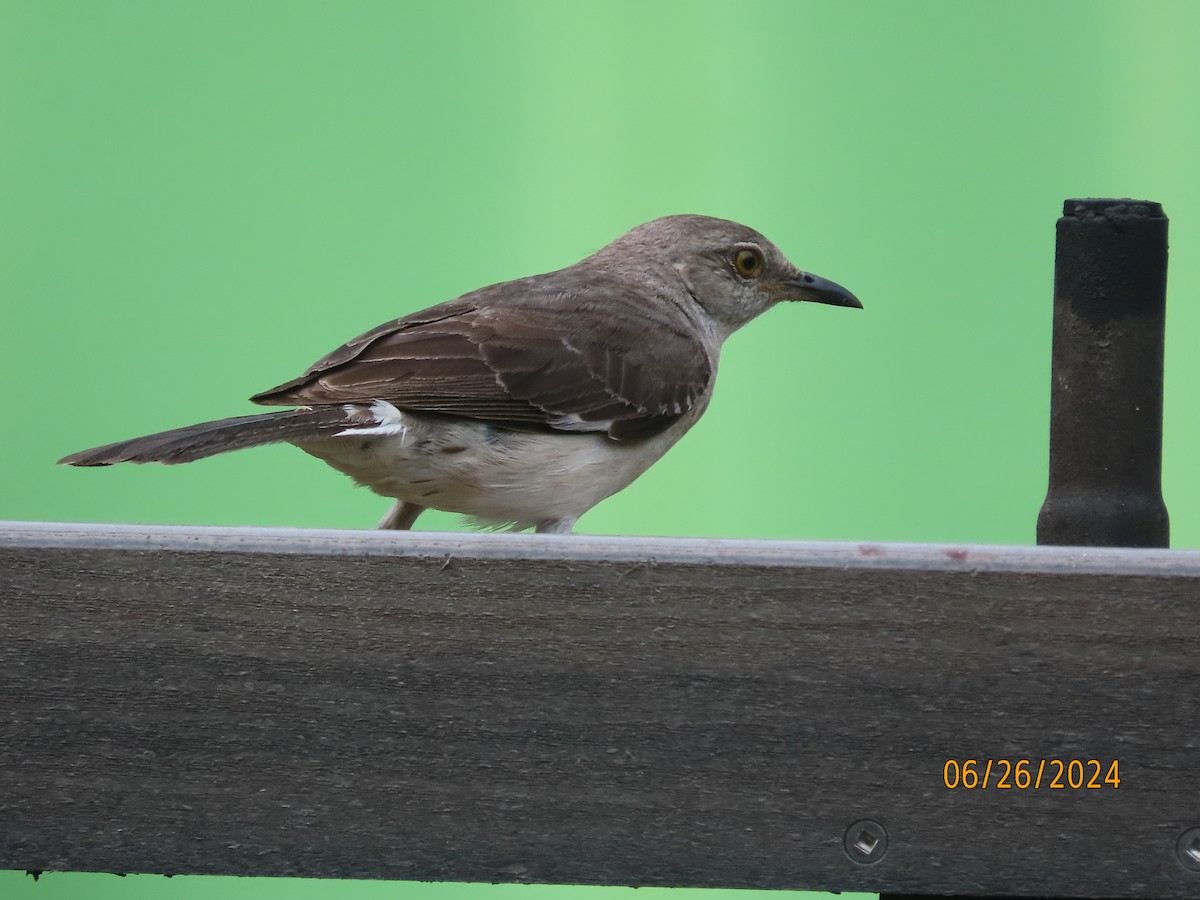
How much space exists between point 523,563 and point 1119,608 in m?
0.59

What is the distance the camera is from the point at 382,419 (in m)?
2.56

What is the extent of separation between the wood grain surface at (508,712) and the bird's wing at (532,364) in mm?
1082

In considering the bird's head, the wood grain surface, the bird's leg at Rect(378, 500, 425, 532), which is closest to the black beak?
the bird's head

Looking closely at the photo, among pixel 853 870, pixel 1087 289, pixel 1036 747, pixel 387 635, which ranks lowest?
pixel 853 870

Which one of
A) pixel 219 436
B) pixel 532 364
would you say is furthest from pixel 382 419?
pixel 219 436

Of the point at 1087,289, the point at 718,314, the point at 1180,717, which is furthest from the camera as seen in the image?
the point at 718,314

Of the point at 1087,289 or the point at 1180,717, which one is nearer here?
the point at 1180,717

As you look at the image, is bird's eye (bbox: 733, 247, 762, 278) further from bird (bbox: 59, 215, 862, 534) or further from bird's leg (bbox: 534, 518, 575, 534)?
bird's leg (bbox: 534, 518, 575, 534)

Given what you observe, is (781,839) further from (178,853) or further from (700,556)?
(178,853)

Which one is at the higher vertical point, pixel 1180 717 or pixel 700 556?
pixel 700 556

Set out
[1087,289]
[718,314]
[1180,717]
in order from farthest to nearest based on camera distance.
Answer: [718,314] → [1087,289] → [1180,717]

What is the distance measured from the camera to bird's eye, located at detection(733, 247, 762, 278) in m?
3.37

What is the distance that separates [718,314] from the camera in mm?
3469

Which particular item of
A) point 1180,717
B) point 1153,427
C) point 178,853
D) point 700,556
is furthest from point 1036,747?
point 178,853
